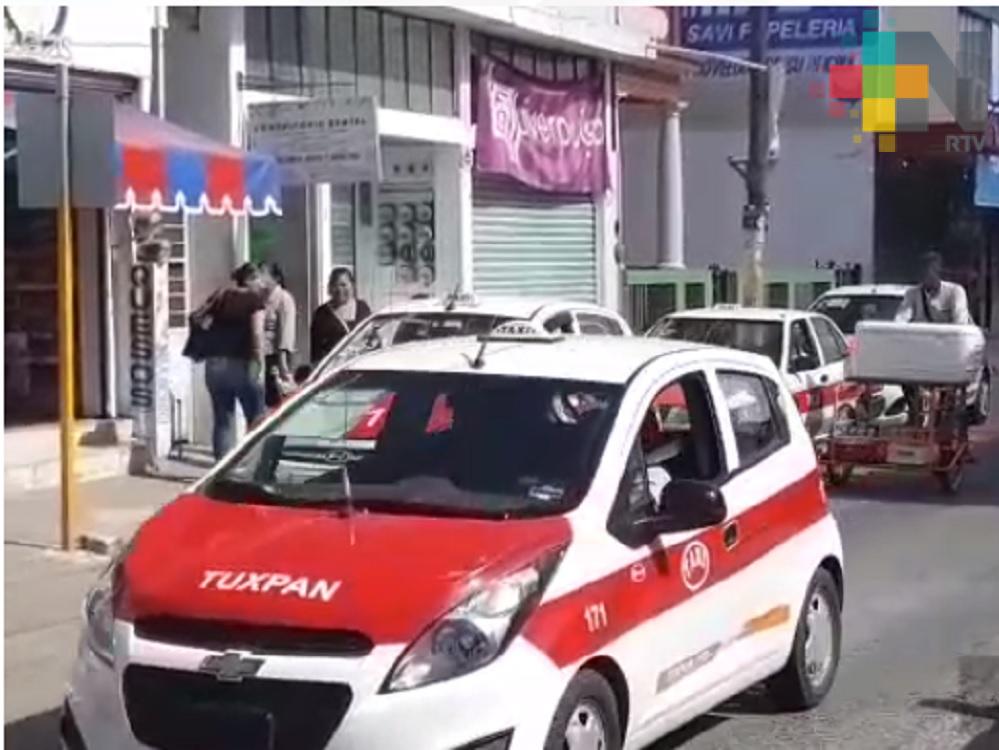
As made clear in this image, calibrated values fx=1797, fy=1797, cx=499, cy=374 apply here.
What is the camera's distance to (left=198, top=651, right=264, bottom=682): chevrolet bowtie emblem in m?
5.01

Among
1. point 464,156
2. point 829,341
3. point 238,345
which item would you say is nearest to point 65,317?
point 238,345

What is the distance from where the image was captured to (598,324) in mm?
13203

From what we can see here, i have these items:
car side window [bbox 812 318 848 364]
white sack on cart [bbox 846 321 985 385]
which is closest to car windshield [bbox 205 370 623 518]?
white sack on cart [bbox 846 321 985 385]

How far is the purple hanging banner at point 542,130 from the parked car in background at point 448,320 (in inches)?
342

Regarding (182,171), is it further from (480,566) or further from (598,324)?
(480,566)

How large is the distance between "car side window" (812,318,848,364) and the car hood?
10.2 metres

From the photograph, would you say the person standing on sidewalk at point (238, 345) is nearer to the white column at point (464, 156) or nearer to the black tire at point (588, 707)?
the white column at point (464, 156)

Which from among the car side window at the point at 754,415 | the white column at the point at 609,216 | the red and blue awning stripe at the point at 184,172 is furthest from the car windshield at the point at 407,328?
the white column at the point at 609,216

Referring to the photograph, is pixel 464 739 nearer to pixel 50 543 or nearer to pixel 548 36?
pixel 50 543

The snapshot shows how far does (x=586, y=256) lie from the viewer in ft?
80.5

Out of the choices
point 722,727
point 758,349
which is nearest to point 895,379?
point 758,349

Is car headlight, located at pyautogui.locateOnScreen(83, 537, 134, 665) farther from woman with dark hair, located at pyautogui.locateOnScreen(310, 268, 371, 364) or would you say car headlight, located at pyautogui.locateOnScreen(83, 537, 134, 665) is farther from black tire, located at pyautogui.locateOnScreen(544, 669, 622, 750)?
woman with dark hair, located at pyautogui.locateOnScreen(310, 268, 371, 364)

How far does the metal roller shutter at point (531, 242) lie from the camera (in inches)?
860

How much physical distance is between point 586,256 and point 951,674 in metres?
16.8
